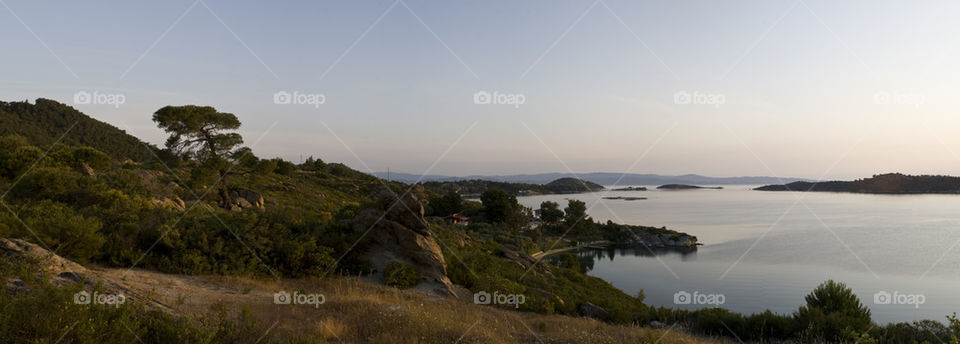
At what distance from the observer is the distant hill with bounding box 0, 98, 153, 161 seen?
263 ft

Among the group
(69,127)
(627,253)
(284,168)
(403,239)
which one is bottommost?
(627,253)

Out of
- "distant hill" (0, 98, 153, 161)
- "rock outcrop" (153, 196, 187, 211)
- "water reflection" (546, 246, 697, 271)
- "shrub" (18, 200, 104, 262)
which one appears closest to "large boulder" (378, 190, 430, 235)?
"shrub" (18, 200, 104, 262)

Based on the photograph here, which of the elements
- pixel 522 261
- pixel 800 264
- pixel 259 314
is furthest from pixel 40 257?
pixel 800 264

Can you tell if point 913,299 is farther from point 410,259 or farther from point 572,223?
point 572,223

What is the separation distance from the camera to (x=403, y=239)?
49.1ft

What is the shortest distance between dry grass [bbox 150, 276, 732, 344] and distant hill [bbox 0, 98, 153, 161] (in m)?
86.0

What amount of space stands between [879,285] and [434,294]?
39514 millimetres

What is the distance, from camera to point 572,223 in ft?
239

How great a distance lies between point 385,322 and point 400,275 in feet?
19.7

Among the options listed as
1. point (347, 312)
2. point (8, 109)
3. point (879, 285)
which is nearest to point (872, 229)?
point (879, 285)

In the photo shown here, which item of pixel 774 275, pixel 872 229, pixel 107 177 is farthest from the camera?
pixel 872 229

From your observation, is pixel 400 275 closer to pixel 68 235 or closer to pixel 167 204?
pixel 68 235

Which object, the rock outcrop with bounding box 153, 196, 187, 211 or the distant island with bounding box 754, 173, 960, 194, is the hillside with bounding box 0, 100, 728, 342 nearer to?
the rock outcrop with bounding box 153, 196, 187, 211

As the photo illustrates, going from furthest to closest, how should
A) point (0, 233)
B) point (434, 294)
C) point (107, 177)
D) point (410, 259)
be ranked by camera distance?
point (107, 177)
point (410, 259)
point (434, 294)
point (0, 233)
